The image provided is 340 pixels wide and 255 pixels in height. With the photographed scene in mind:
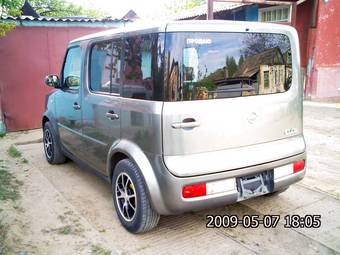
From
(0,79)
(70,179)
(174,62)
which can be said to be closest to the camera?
(174,62)

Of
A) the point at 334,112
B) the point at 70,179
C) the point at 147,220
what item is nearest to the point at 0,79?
the point at 70,179

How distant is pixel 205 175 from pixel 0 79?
6.15 meters

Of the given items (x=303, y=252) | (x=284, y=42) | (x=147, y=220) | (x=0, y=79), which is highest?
(x=284, y=42)

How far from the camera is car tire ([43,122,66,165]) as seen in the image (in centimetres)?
512

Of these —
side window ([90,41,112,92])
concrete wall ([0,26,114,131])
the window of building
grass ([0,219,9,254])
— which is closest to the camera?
grass ([0,219,9,254])

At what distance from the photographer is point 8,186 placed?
4.44m

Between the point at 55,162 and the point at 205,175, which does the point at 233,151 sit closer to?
the point at 205,175

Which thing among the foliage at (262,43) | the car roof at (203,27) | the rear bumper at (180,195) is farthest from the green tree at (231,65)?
the rear bumper at (180,195)

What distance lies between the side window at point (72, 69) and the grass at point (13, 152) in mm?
2074

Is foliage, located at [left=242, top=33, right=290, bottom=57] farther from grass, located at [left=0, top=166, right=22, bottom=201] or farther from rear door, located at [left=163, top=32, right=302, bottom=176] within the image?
grass, located at [left=0, top=166, right=22, bottom=201]

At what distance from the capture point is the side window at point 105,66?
3326 millimetres

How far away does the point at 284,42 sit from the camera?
3221mm

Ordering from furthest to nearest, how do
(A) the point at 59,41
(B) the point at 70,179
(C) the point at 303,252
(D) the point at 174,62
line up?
(A) the point at 59,41
(B) the point at 70,179
(C) the point at 303,252
(D) the point at 174,62

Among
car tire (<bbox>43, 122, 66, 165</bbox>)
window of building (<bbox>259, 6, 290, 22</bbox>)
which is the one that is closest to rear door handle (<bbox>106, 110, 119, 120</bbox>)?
car tire (<bbox>43, 122, 66, 165</bbox>)
